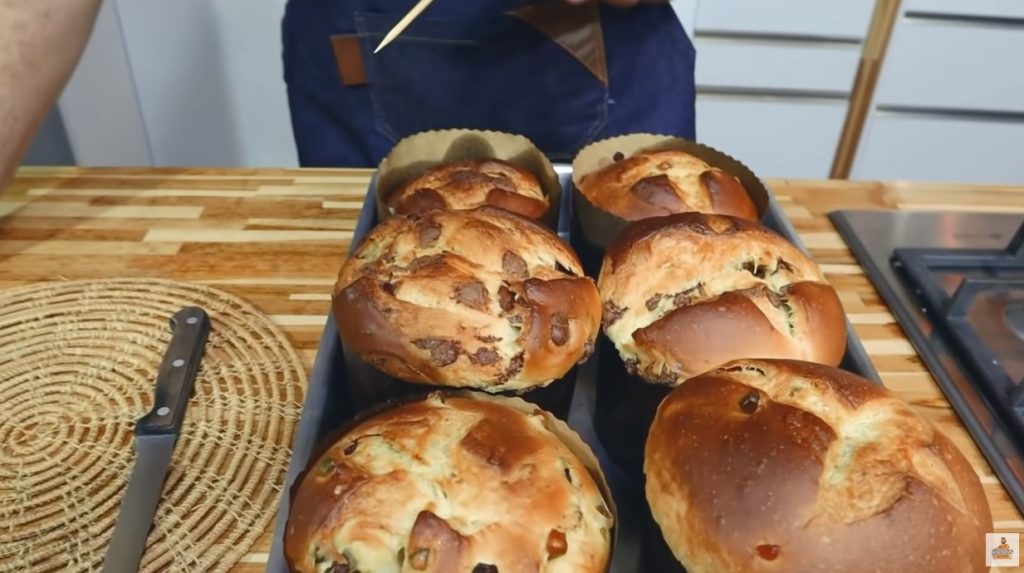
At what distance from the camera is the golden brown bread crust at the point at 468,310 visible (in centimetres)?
88

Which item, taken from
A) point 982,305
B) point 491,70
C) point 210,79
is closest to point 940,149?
point 982,305

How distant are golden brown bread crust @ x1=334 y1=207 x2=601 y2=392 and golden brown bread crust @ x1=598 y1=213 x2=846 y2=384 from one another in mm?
59

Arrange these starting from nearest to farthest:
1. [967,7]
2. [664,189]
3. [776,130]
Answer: [664,189] → [967,7] → [776,130]

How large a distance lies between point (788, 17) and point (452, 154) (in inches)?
73.0

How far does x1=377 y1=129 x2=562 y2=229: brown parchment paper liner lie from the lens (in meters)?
1.28

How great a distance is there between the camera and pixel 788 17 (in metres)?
2.69

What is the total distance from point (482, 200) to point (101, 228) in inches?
28.2

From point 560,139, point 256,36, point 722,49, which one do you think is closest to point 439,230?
point 560,139

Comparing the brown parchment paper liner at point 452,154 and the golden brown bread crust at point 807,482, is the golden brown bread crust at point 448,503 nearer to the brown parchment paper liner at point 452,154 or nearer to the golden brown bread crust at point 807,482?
the golden brown bread crust at point 807,482

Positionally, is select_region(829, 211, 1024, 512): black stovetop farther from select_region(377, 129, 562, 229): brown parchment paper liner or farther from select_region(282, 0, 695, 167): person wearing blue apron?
select_region(377, 129, 562, 229): brown parchment paper liner

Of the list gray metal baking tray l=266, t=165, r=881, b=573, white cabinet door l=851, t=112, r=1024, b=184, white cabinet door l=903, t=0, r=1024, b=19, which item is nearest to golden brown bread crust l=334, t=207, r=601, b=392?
gray metal baking tray l=266, t=165, r=881, b=573

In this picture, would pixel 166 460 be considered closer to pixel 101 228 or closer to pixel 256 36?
pixel 101 228

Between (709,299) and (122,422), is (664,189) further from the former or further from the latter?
(122,422)

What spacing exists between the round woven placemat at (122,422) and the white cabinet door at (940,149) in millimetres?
2537
